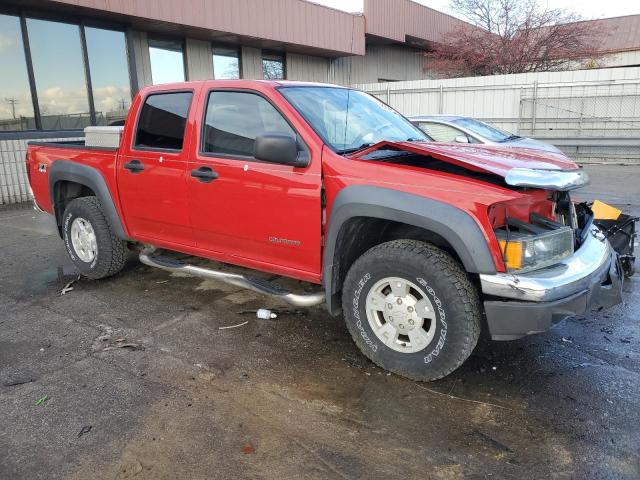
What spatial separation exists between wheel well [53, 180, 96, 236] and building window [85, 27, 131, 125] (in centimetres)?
634

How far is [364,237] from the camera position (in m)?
3.57

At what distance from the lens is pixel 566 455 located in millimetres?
2605

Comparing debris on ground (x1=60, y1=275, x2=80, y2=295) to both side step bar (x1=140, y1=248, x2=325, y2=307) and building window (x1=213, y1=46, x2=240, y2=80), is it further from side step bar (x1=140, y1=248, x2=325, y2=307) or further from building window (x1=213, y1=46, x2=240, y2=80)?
building window (x1=213, y1=46, x2=240, y2=80)

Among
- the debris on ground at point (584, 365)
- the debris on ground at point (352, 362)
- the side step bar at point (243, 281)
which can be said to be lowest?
the debris on ground at point (584, 365)

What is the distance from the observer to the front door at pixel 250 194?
3.56 meters

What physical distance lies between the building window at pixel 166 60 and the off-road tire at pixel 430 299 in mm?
11300

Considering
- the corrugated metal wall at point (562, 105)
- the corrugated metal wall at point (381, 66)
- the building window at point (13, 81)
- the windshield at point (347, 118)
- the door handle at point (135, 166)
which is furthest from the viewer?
the corrugated metal wall at point (381, 66)

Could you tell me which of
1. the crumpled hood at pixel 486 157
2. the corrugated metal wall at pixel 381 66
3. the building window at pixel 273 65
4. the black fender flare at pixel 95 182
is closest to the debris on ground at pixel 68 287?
the black fender flare at pixel 95 182

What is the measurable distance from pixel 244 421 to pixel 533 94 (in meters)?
15.9

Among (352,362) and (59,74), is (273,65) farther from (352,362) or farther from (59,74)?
(352,362)

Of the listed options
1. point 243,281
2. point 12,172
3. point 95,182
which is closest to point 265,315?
point 243,281

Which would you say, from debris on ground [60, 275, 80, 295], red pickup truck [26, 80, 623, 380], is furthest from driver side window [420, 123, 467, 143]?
debris on ground [60, 275, 80, 295]

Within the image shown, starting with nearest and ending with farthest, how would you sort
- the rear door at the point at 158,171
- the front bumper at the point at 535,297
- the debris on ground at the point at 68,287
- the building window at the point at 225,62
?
the front bumper at the point at 535,297
the rear door at the point at 158,171
the debris on ground at the point at 68,287
the building window at the point at 225,62

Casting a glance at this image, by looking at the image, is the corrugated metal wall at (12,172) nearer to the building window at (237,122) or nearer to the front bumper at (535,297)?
the building window at (237,122)
